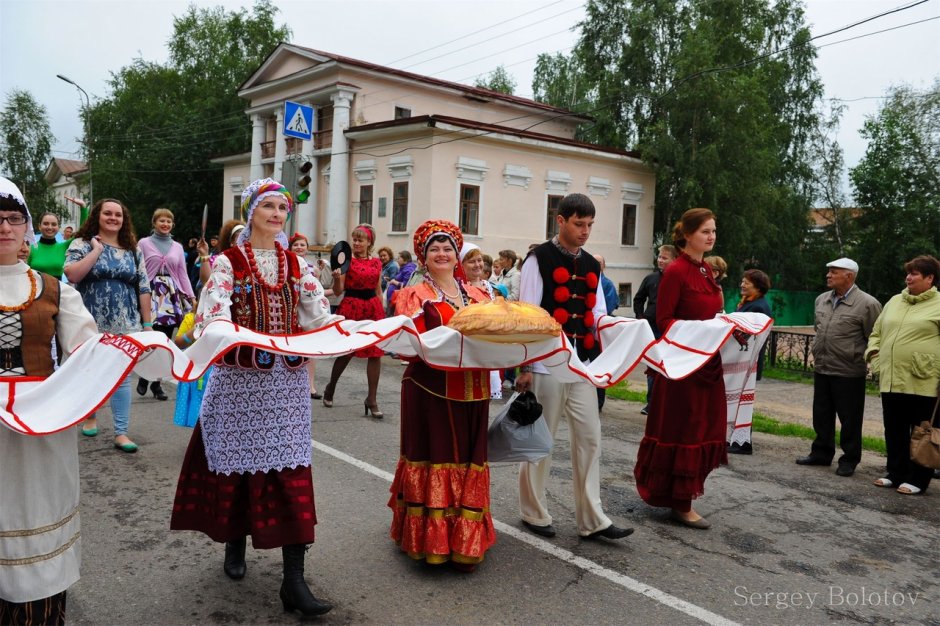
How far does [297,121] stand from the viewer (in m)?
15.9

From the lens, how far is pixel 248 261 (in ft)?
12.4

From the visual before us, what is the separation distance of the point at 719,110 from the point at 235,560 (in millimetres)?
29064

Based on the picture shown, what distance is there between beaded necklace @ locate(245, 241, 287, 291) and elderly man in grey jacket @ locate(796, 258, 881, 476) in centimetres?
547

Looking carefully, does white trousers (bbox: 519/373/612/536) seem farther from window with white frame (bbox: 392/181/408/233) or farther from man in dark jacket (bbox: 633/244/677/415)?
window with white frame (bbox: 392/181/408/233)

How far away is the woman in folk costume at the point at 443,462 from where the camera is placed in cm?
402

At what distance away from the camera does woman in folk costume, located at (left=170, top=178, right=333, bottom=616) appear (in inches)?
140

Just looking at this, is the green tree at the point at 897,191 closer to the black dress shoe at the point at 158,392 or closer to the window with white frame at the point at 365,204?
the window with white frame at the point at 365,204

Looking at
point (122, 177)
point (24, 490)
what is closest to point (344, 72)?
point (122, 177)

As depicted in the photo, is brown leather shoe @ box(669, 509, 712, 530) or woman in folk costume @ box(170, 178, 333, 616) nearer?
woman in folk costume @ box(170, 178, 333, 616)

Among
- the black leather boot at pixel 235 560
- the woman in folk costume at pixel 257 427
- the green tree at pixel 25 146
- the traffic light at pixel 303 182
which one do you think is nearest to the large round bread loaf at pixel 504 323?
the woman in folk costume at pixel 257 427

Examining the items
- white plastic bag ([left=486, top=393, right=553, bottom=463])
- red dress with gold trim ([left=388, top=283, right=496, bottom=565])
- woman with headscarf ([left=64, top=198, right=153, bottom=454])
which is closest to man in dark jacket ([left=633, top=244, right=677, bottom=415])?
white plastic bag ([left=486, top=393, right=553, bottom=463])

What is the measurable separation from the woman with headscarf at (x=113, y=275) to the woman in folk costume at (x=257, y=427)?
2902mm

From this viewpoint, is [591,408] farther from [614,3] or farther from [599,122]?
[614,3]

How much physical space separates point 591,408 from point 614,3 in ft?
109
